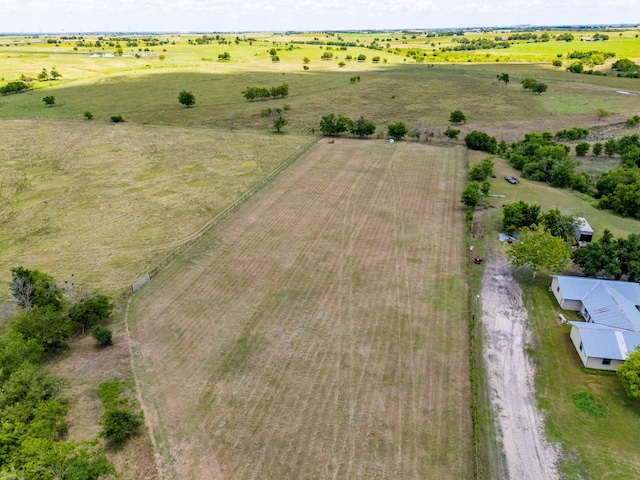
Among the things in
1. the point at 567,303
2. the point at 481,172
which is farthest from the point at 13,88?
the point at 567,303

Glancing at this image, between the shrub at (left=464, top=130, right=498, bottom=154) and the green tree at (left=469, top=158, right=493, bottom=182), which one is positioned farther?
the shrub at (left=464, top=130, right=498, bottom=154)

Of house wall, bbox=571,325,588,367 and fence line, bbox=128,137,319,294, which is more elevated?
fence line, bbox=128,137,319,294

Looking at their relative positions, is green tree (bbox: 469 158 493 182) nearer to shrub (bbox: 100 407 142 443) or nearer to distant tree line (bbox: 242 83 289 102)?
shrub (bbox: 100 407 142 443)

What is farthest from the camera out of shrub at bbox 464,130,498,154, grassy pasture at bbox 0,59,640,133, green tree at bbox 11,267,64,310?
grassy pasture at bbox 0,59,640,133

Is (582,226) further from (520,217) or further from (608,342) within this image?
(608,342)

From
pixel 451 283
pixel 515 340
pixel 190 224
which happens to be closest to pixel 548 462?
pixel 515 340

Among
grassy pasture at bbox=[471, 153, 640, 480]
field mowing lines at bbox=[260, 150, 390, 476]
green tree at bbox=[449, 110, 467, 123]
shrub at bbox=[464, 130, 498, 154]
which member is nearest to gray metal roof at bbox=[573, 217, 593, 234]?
grassy pasture at bbox=[471, 153, 640, 480]
